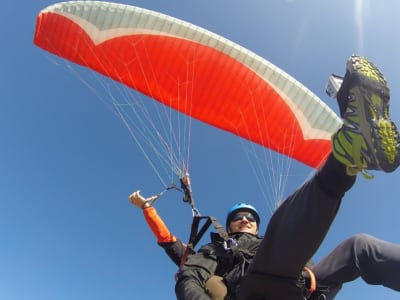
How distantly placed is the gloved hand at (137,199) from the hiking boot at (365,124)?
9.62ft

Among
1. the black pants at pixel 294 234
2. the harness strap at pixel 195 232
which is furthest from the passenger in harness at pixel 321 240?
the harness strap at pixel 195 232

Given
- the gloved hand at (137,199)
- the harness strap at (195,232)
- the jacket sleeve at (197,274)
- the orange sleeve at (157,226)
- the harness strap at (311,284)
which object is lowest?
the harness strap at (311,284)

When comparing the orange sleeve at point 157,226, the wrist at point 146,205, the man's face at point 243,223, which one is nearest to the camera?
the man's face at point 243,223

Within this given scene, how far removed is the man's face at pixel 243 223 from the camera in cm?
434

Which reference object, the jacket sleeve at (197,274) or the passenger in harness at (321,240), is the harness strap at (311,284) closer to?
the passenger in harness at (321,240)

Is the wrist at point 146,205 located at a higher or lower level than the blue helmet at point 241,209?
higher

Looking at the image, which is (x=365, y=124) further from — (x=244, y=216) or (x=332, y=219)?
(x=244, y=216)

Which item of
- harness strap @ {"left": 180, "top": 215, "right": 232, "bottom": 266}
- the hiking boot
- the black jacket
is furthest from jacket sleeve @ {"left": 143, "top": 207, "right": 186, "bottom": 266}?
the hiking boot

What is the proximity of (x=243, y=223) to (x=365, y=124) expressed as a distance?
84.0 inches

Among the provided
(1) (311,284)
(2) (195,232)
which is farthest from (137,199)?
(1) (311,284)

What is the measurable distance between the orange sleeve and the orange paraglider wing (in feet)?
12.2

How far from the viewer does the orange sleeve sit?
14.6 ft

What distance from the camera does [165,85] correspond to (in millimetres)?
8086

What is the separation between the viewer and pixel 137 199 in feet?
16.4
